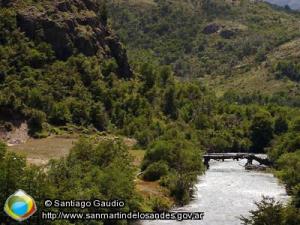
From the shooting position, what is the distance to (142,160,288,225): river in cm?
12612

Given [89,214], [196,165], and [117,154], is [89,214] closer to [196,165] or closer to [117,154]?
[117,154]

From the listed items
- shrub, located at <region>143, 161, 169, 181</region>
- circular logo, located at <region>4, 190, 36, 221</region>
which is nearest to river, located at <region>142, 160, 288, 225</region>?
shrub, located at <region>143, 161, 169, 181</region>

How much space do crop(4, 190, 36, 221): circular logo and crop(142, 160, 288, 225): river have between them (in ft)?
139

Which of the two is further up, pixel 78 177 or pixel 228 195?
pixel 78 177

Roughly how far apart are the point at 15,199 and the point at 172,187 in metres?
76.2

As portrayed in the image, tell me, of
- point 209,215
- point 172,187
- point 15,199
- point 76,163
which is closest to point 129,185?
point 76,163

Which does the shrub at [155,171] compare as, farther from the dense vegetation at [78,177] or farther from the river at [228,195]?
the dense vegetation at [78,177]

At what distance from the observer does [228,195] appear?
156 metres

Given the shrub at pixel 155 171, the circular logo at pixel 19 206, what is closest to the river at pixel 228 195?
the shrub at pixel 155 171

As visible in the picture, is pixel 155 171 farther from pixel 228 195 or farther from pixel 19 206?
pixel 19 206

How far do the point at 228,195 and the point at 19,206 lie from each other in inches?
3366

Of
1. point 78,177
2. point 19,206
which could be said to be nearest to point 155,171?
point 78,177

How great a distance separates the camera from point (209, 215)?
424 ft

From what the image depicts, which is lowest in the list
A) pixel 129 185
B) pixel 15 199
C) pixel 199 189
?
pixel 199 189
